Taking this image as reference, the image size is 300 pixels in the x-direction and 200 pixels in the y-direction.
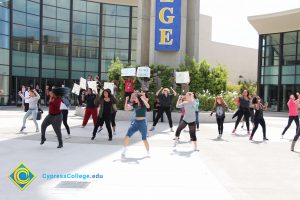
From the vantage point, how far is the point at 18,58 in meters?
34.9

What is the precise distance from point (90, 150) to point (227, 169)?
3.81 m

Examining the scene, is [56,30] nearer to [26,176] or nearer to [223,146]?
[223,146]

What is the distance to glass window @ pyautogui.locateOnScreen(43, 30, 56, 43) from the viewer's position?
3730 cm

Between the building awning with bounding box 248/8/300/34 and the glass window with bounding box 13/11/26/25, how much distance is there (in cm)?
2308

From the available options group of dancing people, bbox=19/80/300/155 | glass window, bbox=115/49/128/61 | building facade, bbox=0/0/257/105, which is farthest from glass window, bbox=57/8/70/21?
group of dancing people, bbox=19/80/300/155

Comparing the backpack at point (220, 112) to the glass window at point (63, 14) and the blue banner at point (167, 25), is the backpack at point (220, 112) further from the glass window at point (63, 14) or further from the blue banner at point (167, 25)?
the glass window at point (63, 14)

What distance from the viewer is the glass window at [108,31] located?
41.1 meters

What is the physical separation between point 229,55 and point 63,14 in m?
39.1

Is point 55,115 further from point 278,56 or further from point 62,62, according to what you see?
point 278,56

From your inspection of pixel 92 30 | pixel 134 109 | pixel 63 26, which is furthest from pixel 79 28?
pixel 134 109

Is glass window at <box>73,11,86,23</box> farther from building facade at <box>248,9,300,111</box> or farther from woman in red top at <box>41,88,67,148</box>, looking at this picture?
woman in red top at <box>41,88,67,148</box>

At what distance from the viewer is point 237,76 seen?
232 ft

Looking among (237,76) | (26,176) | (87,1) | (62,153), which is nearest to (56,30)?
(87,1)

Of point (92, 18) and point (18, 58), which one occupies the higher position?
point (92, 18)
